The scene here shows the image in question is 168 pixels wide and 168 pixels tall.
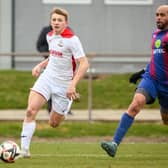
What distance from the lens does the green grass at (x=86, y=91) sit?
67.8 ft

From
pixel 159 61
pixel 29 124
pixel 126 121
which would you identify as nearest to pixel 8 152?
pixel 29 124

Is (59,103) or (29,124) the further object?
(59,103)

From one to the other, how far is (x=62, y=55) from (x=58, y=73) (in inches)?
11.1

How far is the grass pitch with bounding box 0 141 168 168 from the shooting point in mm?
12336

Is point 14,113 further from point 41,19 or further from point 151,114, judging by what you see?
point 41,19

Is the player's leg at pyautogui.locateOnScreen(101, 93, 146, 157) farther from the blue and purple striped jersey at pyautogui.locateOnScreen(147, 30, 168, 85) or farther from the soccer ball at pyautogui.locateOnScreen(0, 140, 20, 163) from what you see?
the soccer ball at pyautogui.locateOnScreen(0, 140, 20, 163)

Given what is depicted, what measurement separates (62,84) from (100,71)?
8191 mm

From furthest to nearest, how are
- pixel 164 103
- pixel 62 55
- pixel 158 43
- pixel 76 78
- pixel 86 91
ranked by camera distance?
1. pixel 86 91
2. pixel 62 55
3. pixel 164 103
4. pixel 76 78
5. pixel 158 43

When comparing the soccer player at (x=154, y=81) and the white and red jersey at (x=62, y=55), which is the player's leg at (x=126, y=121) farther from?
the white and red jersey at (x=62, y=55)

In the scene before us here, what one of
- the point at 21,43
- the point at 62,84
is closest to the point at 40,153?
the point at 62,84

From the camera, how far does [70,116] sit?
1961 centimetres

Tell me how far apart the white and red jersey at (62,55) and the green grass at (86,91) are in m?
6.70

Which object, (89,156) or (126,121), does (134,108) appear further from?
(89,156)

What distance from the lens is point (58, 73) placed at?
44.1ft
